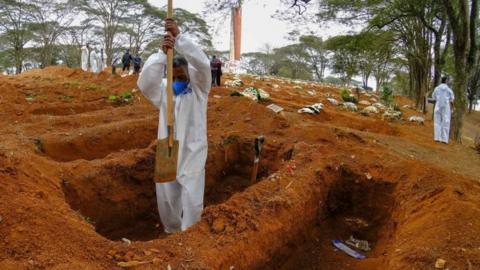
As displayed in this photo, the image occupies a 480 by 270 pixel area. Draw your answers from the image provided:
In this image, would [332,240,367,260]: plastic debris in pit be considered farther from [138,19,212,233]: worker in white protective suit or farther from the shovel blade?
the shovel blade

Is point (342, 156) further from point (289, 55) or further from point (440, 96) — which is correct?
point (289, 55)

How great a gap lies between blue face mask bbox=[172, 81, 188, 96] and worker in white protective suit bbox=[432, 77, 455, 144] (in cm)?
749

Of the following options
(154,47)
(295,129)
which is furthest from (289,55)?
(295,129)

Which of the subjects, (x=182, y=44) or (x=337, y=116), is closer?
(x=182, y=44)

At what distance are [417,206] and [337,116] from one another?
20.7 ft

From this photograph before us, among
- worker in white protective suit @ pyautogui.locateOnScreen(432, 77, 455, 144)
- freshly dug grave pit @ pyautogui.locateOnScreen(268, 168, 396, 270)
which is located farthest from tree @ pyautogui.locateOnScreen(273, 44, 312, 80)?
freshly dug grave pit @ pyautogui.locateOnScreen(268, 168, 396, 270)

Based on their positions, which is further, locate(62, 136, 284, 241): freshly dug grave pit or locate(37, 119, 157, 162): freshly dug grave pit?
locate(37, 119, 157, 162): freshly dug grave pit

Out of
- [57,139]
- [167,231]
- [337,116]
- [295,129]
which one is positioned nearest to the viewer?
[167,231]

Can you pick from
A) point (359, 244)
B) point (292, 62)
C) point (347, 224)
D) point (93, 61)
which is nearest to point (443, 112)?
point (347, 224)

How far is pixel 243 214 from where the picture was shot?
3.30m

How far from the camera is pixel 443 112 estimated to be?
361 inches

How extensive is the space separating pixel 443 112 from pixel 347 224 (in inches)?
238

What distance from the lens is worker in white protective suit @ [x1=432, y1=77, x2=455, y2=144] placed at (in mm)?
9141

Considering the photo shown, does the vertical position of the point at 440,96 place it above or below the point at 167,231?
above
